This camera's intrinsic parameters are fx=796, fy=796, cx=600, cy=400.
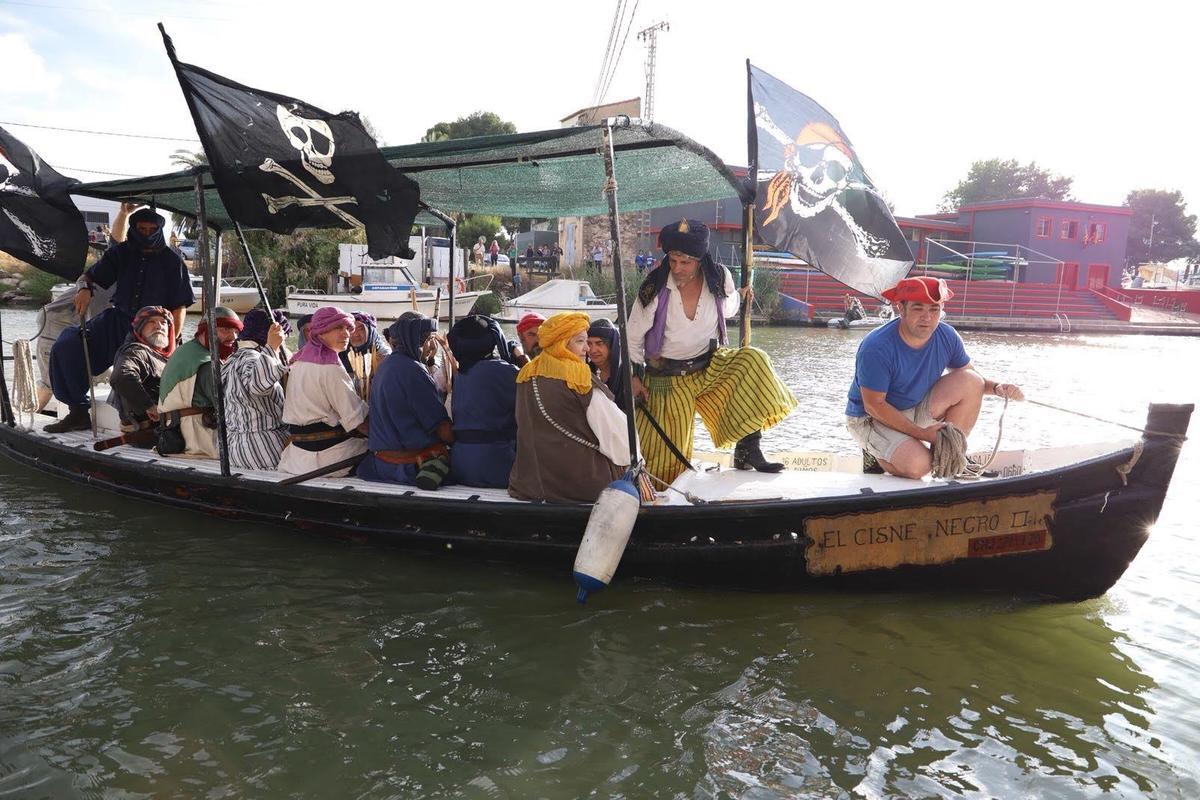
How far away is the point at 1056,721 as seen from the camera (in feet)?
11.3

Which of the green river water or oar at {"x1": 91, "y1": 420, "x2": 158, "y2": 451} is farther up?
oar at {"x1": 91, "y1": 420, "x2": 158, "y2": 451}

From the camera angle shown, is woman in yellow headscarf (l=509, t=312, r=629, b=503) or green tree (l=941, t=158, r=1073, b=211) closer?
woman in yellow headscarf (l=509, t=312, r=629, b=503)

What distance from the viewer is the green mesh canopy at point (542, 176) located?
14.2 feet

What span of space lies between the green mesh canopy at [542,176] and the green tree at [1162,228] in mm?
61215

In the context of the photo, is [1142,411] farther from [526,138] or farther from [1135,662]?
[526,138]

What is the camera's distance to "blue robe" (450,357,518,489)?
191 inches


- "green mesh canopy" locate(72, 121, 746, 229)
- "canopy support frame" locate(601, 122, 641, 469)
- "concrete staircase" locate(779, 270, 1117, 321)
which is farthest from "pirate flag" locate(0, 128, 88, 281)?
"concrete staircase" locate(779, 270, 1117, 321)

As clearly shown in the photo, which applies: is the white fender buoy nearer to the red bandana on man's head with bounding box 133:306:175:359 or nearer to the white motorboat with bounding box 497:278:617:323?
the red bandana on man's head with bounding box 133:306:175:359

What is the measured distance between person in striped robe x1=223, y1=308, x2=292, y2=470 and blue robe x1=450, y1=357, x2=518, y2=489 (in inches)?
58.9

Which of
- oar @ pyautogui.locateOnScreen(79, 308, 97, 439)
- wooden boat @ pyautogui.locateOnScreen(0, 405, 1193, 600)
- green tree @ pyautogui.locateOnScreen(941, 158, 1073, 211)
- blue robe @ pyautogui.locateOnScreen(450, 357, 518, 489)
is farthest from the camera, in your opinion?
green tree @ pyautogui.locateOnScreen(941, 158, 1073, 211)

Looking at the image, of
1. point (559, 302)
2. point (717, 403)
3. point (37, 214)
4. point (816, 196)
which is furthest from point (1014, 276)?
point (37, 214)

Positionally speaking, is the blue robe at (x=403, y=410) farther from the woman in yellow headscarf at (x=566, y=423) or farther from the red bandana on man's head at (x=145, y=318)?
the red bandana on man's head at (x=145, y=318)

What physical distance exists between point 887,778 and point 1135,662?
1.84m

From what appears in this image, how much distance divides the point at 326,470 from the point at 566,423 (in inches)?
76.5
